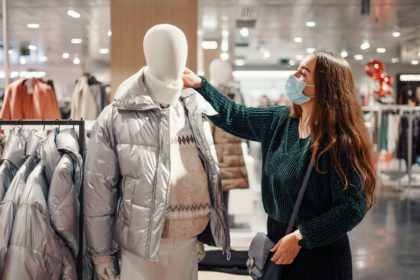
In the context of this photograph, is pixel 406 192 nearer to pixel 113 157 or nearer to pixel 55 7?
pixel 55 7

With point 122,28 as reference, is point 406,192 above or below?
below

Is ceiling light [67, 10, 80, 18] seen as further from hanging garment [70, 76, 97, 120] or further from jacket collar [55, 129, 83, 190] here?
jacket collar [55, 129, 83, 190]

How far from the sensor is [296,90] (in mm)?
1874

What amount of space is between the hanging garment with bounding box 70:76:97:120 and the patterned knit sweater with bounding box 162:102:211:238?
441 centimetres

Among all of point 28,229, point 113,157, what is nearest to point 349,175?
point 113,157

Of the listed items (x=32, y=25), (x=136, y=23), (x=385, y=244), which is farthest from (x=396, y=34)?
(x=136, y=23)

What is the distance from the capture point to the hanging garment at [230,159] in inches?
173

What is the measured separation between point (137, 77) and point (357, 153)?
2.79ft

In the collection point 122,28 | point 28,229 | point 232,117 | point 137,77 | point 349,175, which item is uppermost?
point 122,28

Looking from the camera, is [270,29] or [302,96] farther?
[270,29]

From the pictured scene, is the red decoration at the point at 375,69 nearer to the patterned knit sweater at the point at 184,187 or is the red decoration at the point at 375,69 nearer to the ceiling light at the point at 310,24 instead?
the ceiling light at the point at 310,24

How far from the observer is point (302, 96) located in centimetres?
→ 186

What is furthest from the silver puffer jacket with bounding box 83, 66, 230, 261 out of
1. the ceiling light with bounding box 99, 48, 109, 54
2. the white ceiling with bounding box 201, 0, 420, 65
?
the ceiling light with bounding box 99, 48, 109, 54

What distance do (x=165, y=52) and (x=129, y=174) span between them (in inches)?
18.5
